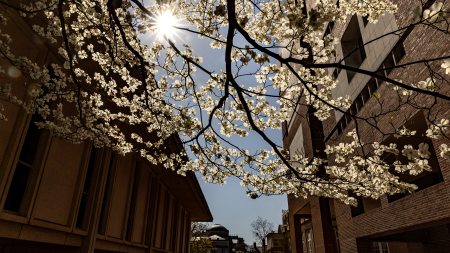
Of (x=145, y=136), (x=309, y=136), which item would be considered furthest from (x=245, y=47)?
(x=309, y=136)

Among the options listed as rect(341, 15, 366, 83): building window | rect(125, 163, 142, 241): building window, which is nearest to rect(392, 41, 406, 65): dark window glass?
rect(341, 15, 366, 83): building window

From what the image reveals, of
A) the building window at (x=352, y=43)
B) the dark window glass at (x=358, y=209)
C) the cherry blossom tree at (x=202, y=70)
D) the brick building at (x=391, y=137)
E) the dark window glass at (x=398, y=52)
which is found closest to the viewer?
the cherry blossom tree at (x=202, y=70)

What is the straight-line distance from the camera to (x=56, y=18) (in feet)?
15.6

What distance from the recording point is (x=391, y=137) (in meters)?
14.7

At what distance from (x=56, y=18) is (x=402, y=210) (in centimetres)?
1417

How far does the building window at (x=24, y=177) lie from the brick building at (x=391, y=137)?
650 centimetres

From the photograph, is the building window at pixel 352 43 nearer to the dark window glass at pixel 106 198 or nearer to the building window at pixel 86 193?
the dark window glass at pixel 106 198

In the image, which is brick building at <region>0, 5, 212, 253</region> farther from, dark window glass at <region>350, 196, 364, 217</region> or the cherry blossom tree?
dark window glass at <region>350, 196, 364, 217</region>

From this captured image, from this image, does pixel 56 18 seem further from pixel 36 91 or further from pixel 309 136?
pixel 309 136

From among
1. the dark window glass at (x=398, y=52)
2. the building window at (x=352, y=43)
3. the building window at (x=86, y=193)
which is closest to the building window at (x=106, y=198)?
the building window at (x=86, y=193)

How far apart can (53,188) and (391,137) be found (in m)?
14.2

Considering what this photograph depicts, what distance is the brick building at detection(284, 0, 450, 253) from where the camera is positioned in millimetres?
11008

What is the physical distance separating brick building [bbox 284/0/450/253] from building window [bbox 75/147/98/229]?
6.93 meters

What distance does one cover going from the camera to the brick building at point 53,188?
16.5ft
